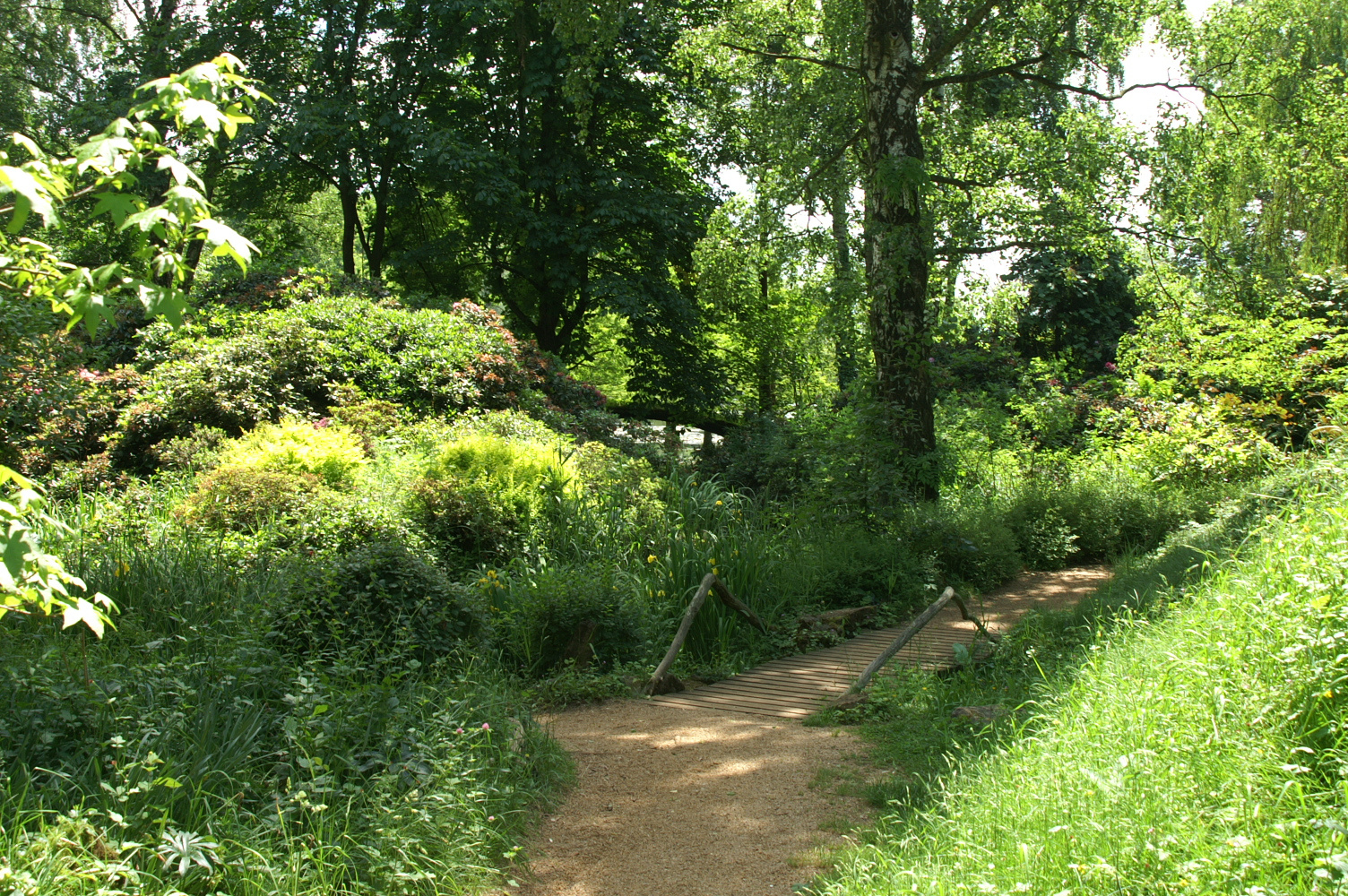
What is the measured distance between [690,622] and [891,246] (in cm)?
579

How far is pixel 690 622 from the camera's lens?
21.8ft

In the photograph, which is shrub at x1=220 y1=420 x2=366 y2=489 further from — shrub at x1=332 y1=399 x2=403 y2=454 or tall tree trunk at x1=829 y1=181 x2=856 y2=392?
tall tree trunk at x1=829 y1=181 x2=856 y2=392

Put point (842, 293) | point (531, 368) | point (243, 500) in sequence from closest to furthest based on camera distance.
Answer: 1. point (243, 500)
2. point (842, 293)
3. point (531, 368)

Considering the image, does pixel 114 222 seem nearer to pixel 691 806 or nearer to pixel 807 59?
pixel 691 806

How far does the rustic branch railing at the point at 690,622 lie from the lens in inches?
248

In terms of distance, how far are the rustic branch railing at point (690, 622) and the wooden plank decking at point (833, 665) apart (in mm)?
80

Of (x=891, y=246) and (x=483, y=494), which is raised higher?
(x=891, y=246)

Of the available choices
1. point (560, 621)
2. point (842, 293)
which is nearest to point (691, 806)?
point (560, 621)

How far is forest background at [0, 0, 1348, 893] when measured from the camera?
3367mm

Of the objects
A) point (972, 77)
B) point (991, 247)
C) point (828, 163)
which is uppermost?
point (972, 77)

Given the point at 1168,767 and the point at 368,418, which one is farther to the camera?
the point at 368,418

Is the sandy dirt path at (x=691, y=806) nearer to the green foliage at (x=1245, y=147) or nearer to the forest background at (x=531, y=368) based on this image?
the forest background at (x=531, y=368)

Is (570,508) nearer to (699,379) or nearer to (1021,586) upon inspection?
(1021,586)

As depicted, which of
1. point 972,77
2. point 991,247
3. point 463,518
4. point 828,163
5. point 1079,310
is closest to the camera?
point 463,518
